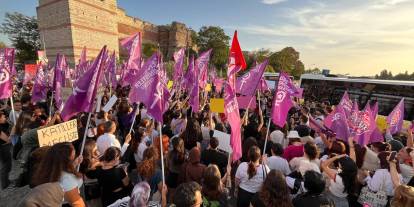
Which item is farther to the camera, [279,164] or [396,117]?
[396,117]

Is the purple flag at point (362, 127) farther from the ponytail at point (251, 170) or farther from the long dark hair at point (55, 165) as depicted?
the long dark hair at point (55, 165)

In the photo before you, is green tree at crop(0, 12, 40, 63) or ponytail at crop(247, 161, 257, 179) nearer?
ponytail at crop(247, 161, 257, 179)

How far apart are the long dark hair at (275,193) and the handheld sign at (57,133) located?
3230 millimetres

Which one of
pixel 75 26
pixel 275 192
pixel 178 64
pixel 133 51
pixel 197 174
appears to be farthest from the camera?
pixel 75 26

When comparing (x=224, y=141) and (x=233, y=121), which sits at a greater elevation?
(x=233, y=121)

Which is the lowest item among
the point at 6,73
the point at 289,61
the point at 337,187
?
the point at 337,187

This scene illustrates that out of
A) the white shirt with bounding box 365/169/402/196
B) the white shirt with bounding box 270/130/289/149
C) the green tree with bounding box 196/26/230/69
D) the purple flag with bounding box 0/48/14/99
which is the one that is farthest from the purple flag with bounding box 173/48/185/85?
the green tree with bounding box 196/26/230/69

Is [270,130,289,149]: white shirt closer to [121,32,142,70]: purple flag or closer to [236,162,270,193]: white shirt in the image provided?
[236,162,270,193]: white shirt

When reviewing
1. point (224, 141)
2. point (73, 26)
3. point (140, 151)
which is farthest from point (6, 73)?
point (73, 26)

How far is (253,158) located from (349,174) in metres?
1.17

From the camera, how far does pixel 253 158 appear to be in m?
3.73

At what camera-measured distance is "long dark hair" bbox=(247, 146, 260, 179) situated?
3.71m

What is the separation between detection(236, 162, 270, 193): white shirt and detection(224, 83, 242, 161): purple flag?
358mm

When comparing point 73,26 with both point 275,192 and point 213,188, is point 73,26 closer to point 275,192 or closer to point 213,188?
point 213,188
